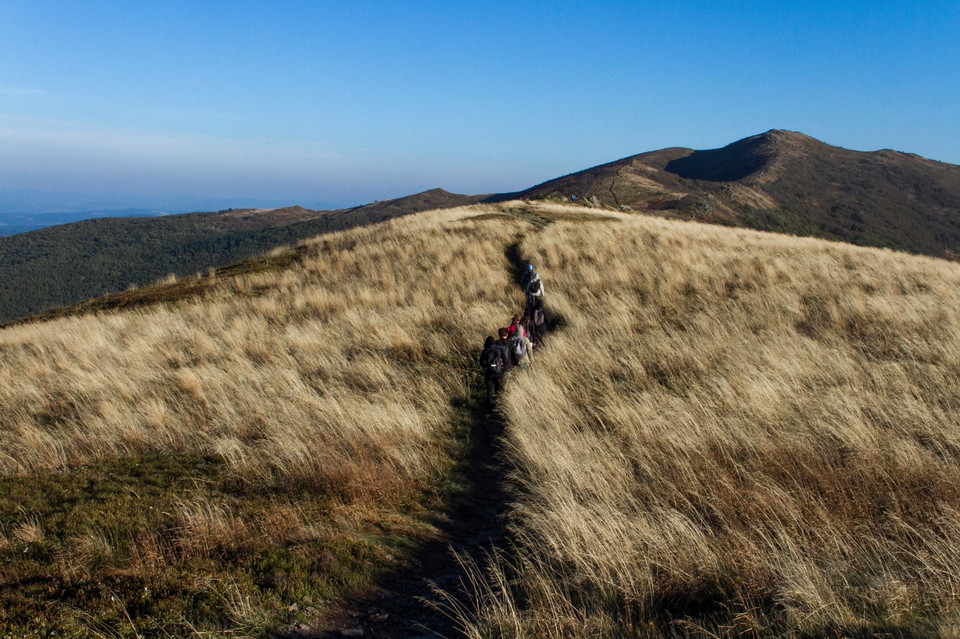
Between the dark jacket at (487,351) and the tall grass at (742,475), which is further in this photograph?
the dark jacket at (487,351)

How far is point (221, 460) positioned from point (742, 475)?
18.1ft

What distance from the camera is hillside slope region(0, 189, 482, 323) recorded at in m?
82.1

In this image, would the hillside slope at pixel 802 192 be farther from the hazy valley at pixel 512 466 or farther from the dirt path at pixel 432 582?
the dirt path at pixel 432 582

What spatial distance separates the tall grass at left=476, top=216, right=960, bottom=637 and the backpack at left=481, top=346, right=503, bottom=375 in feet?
1.12

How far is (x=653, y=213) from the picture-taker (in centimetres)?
7369

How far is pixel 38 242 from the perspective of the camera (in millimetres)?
105938

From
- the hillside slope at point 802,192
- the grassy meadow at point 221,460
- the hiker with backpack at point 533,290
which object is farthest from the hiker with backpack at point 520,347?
the hillside slope at point 802,192

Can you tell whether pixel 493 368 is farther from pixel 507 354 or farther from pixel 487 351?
pixel 507 354

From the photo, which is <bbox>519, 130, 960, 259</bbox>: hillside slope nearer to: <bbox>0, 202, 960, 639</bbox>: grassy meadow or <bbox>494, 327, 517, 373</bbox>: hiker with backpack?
<bbox>0, 202, 960, 639</bbox>: grassy meadow

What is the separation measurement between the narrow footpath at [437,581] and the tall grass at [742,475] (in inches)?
11.5

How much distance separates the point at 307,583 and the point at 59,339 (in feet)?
40.7

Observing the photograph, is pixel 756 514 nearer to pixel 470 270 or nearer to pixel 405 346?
pixel 405 346

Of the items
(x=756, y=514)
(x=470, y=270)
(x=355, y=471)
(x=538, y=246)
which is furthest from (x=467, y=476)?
(x=538, y=246)

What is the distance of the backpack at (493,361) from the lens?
826cm
